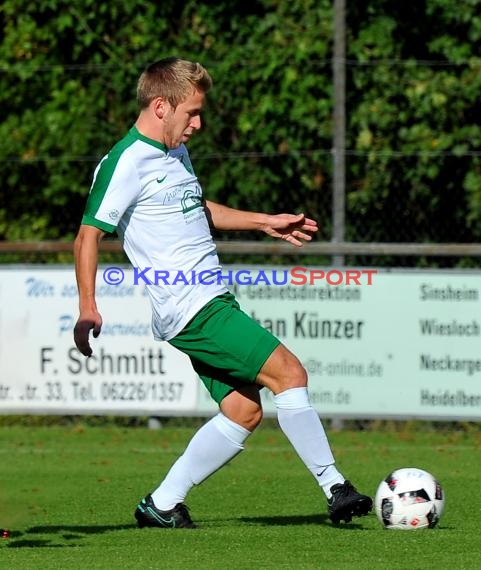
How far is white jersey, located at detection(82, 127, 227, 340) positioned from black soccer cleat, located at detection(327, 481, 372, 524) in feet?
3.22

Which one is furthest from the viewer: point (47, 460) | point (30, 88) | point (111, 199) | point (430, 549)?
point (30, 88)

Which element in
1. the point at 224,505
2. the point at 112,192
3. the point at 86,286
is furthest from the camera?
the point at 224,505

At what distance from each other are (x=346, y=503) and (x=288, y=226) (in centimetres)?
129

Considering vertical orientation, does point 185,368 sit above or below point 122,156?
below

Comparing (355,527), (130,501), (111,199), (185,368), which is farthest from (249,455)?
(111,199)

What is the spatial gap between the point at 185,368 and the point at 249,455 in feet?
3.62

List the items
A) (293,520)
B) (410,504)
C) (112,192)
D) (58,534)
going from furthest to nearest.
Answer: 1. (293,520)
2. (58,534)
3. (410,504)
4. (112,192)

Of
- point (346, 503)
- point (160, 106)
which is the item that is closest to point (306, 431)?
point (346, 503)

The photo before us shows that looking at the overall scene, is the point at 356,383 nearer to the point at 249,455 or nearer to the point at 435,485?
the point at 249,455

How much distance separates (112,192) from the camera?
6.18 meters

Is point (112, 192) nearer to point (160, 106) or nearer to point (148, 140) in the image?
point (148, 140)

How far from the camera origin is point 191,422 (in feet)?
38.6

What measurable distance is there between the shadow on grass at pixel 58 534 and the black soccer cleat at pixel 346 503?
102cm

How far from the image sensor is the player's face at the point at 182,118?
633 centimetres
